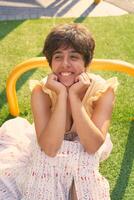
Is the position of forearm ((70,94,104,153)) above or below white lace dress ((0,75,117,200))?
above

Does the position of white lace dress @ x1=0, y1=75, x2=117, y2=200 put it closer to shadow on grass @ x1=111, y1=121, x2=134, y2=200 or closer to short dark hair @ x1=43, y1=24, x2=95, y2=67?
short dark hair @ x1=43, y1=24, x2=95, y2=67

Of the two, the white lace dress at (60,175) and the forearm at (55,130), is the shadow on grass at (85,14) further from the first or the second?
the forearm at (55,130)

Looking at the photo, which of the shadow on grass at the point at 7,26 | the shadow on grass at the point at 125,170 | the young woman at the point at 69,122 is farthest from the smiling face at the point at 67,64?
the shadow on grass at the point at 7,26

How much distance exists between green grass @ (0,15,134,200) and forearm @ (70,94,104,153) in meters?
0.83

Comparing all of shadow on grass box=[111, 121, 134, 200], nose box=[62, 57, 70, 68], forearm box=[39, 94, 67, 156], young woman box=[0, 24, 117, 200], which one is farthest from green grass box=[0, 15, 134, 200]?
nose box=[62, 57, 70, 68]

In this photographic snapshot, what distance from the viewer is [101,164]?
389 centimetres

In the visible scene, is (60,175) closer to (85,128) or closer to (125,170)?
(85,128)

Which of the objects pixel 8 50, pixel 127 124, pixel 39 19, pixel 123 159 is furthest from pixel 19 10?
pixel 123 159

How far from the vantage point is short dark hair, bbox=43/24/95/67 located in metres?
2.93

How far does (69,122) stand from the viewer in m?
3.23

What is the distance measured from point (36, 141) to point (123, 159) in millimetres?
1040

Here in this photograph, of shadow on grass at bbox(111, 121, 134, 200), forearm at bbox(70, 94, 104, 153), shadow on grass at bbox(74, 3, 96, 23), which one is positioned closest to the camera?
forearm at bbox(70, 94, 104, 153)

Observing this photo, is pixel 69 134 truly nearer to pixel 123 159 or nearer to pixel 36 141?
pixel 36 141

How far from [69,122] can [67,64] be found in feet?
1.64
